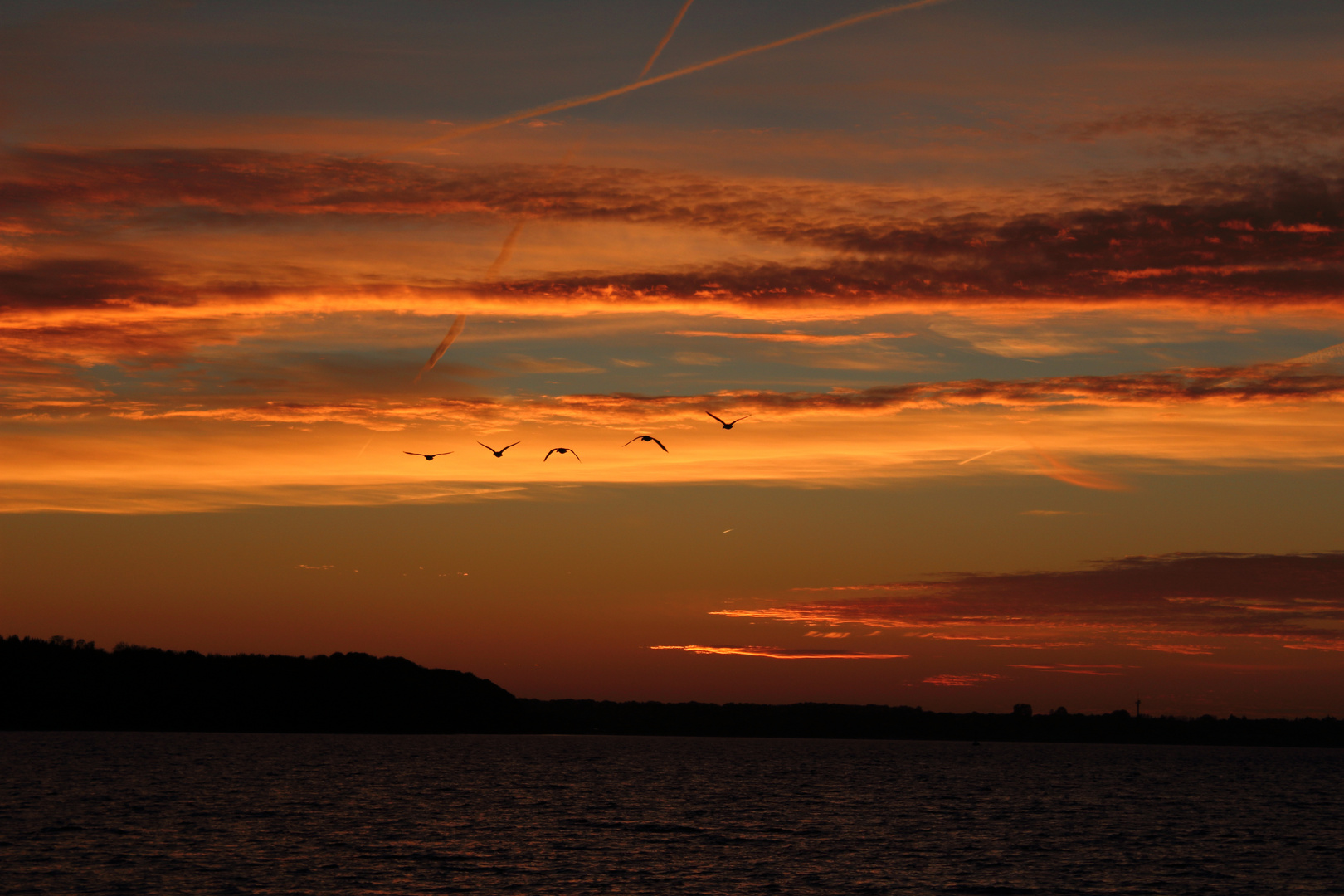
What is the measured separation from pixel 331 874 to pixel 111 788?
3084 inches

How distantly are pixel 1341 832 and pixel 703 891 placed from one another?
80.4 metres

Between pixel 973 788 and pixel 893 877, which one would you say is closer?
pixel 893 877

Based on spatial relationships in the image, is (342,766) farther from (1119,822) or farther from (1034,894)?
(1034,894)

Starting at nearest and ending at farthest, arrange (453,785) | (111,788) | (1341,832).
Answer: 1. (1341,832)
2. (111,788)
3. (453,785)

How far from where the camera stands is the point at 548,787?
539 ft

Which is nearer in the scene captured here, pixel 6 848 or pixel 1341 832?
pixel 6 848

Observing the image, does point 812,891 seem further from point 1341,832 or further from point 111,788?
point 111,788

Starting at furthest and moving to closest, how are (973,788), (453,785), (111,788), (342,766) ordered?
(342,766) → (973,788) → (453,785) → (111,788)

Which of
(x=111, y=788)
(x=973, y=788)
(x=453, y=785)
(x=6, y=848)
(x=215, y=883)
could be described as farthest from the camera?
(x=973, y=788)

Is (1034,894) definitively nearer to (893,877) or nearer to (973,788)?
(893,877)

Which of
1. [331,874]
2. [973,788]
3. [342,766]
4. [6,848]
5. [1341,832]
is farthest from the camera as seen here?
[342,766]

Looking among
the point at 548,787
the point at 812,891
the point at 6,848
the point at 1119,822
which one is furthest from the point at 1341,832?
the point at 6,848

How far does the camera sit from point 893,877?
248ft

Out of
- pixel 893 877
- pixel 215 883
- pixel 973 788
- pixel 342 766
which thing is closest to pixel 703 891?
pixel 893 877
